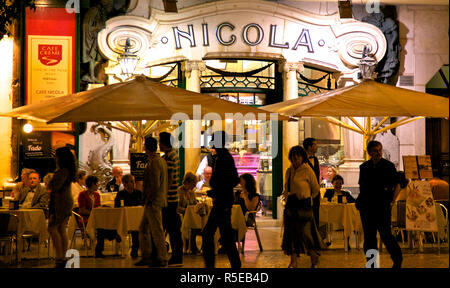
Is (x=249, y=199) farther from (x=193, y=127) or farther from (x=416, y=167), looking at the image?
(x=193, y=127)

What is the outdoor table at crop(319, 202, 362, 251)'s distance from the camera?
37.3ft

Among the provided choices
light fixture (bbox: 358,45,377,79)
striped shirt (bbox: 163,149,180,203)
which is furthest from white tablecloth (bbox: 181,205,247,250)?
light fixture (bbox: 358,45,377,79)

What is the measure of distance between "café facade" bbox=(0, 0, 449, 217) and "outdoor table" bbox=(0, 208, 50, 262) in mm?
4430

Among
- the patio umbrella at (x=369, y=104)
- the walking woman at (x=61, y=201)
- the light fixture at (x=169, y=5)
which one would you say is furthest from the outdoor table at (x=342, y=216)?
the light fixture at (x=169, y=5)

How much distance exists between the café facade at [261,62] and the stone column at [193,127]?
0.02 m

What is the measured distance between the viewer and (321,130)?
1670cm

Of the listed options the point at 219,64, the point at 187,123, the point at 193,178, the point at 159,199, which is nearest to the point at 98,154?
the point at 187,123

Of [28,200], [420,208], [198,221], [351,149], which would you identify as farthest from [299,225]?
[351,149]

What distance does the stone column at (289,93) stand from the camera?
15.7m

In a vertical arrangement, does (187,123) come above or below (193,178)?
above

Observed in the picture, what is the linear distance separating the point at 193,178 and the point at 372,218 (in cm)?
334

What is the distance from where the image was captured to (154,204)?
30.0ft
